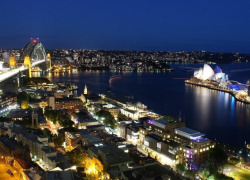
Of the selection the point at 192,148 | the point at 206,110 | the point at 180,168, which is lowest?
the point at 206,110

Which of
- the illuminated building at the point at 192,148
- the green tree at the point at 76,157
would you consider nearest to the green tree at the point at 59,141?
the green tree at the point at 76,157

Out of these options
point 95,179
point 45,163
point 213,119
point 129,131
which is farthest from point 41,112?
point 213,119

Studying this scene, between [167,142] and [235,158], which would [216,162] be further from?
[167,142]

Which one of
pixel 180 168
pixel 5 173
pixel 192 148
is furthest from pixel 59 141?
pixel 192 148

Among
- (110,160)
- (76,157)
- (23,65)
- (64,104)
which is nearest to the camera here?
(110,160)

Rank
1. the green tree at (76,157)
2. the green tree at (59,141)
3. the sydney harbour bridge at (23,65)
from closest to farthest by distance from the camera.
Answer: the green tree at (76,157)
the green tree at (59,141)
the sydney harbour bridge at (23,65)

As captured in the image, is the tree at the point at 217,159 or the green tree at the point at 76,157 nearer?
the green tree at the point at 76,157

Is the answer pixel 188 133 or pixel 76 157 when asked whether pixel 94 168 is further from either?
pixel 188 133

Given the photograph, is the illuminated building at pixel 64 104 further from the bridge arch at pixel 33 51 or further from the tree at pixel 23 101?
the bridge arch at pixel 33 51

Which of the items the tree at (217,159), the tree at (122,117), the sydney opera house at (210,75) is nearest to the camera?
the tree at (217,159)
